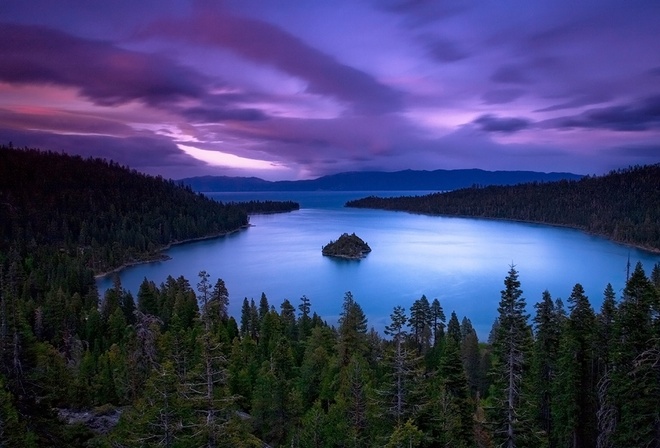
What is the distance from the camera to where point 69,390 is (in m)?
24.9

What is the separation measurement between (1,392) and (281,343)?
24591 mm

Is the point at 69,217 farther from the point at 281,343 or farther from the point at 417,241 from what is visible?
the point at 281,343

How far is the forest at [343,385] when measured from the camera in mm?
13031

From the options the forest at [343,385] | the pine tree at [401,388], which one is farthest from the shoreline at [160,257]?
the pine tree at [401,388]

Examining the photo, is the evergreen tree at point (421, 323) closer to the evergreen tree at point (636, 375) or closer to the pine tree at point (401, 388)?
the evergreen tree at point (636, 375)

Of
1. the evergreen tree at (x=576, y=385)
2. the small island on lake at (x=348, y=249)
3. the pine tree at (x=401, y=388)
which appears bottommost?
the small island on lake at (x=348, y=249)

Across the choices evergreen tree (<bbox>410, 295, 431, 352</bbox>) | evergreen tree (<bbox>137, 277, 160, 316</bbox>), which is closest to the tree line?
evergreen tree (<bbox>410, 295, 431, 352</bbox>)

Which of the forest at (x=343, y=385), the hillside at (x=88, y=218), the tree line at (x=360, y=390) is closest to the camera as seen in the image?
the tree line at (x=360, y=390)

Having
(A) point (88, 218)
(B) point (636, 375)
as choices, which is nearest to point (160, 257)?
(A) point (88, 218)

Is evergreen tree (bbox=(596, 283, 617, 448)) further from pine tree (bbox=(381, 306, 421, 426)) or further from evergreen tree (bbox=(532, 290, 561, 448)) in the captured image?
pine tree (bbox=(381, 306, 421, 426))

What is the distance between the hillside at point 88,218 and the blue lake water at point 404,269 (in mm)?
10394

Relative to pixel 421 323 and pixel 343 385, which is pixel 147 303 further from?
pixel 343 385

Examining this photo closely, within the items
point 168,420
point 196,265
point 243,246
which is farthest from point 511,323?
point 243,246

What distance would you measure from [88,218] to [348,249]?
306 feet
